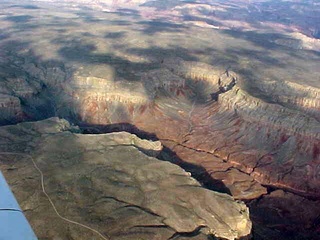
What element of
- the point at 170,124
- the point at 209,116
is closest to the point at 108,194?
the point at 170,124

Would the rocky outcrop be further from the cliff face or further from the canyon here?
the cliff face

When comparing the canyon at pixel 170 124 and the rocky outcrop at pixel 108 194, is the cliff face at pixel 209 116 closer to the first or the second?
the canyon at pixel 170 124

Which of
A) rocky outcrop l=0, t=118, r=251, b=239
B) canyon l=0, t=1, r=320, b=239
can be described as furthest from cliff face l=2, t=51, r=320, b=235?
rocky outcrop l=0, t=118, r=251, b=239

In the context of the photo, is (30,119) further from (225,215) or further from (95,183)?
(225,215)

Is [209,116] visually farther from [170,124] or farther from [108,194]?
[108,194]

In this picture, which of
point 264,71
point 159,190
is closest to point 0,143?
point 159,190
